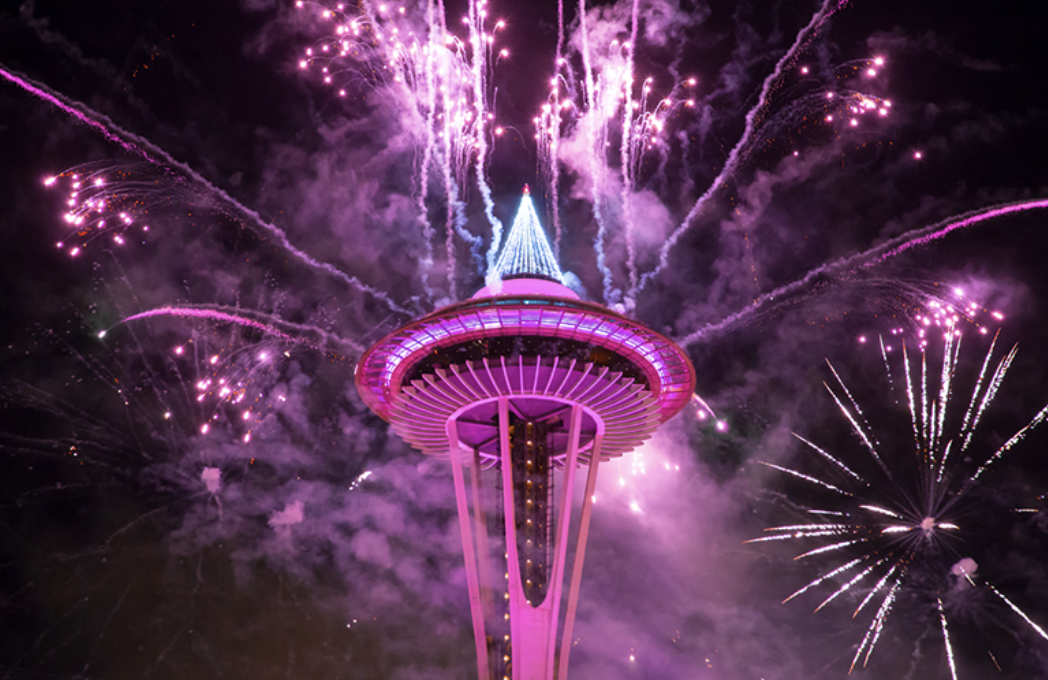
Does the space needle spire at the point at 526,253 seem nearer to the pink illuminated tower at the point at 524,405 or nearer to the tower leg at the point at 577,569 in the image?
the pink illuminated tower at the point at 524,405

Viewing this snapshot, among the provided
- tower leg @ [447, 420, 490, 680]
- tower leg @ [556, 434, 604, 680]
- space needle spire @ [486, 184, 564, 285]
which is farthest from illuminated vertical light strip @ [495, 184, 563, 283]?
tower leg @ [556, 434, 604, 680]

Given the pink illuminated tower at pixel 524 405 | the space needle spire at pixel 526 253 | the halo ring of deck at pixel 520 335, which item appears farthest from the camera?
the space needle spire at pixel 526 253

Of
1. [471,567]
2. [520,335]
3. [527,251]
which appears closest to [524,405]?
[520,335]

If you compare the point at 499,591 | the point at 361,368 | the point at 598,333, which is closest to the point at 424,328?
the point at 361,368

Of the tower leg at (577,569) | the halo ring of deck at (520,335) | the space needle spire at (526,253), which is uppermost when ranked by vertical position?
the space needle spire at (526,253)

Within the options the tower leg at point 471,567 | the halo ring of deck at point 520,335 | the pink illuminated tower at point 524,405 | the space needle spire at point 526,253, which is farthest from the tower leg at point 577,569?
the space needle spire at point 526,253

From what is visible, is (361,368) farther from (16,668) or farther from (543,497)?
(16,668)
